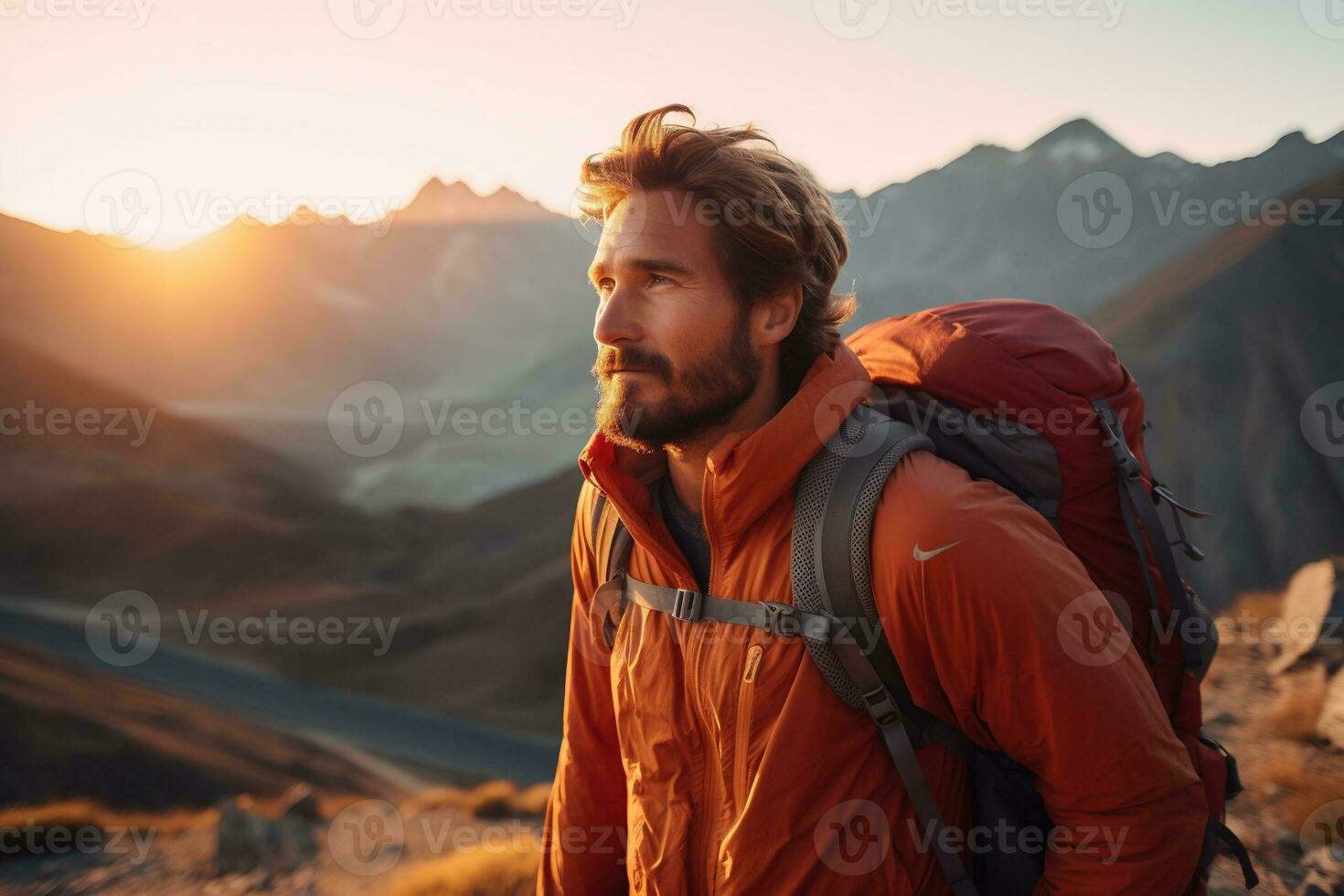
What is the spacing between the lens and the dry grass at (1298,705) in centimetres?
572

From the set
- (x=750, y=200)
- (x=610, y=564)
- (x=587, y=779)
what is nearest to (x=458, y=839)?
(x=587, y=779)

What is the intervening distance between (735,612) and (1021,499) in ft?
2.37

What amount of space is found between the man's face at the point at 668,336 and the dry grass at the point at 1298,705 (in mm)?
5807

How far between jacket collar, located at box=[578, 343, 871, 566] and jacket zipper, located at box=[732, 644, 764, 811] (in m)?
0.30

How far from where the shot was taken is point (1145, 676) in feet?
5.84

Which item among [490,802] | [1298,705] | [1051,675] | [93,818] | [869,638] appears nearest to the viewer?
[1051,675]

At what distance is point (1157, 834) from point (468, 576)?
21.9 meters

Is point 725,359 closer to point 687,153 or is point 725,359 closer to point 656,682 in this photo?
point 687,153

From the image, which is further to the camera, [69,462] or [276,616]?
[276,616]

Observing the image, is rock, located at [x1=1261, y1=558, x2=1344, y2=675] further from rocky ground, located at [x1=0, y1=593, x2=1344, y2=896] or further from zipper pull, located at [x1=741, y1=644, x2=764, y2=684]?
zipper pull, located at [x1=741, y1=644, x2=764, y2=684]

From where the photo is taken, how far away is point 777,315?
91.1 inches

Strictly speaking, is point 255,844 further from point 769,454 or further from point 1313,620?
point 1313,620

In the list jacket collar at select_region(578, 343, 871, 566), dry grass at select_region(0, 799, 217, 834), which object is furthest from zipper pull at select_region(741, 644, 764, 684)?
dry grass at select_region(0, 799, 217, 834)

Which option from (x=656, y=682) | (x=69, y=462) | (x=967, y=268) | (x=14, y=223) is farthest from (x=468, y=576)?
(x=967, y=268)
